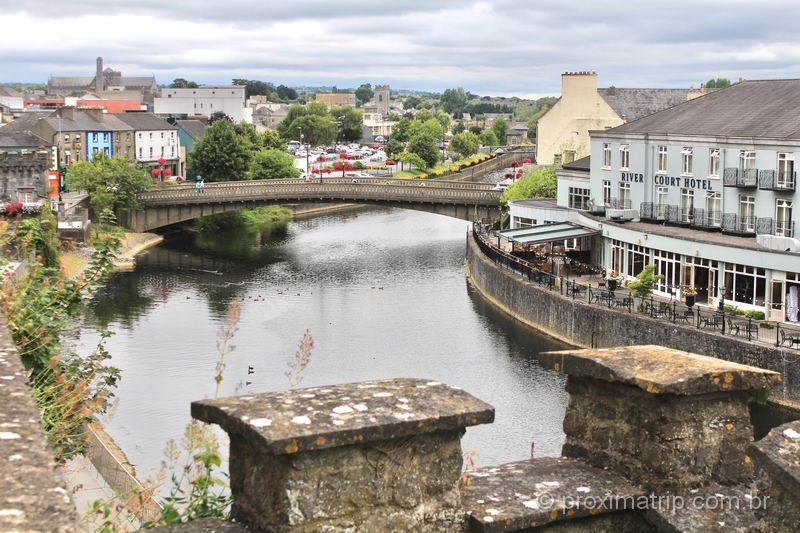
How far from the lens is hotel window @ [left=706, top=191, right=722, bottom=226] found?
47219 mm

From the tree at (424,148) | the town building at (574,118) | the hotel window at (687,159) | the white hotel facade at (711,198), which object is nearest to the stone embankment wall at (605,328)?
the white hotel facade at (711,198)

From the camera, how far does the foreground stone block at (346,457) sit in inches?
238

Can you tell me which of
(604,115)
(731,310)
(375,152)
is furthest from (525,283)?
(375,152)

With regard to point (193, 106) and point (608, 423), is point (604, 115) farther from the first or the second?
point (193, 106)

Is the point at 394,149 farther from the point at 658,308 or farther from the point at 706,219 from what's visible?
the point at 658,308

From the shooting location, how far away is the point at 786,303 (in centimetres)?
3944

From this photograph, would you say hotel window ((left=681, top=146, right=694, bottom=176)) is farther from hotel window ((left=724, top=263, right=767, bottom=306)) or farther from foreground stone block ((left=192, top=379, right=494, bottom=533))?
foreground stone block ((left=192, top=379, right=494, bottom=533))

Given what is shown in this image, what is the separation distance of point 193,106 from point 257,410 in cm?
18288

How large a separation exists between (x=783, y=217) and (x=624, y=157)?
1141cm

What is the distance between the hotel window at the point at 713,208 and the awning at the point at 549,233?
21.6 feet

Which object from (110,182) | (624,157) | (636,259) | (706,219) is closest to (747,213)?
(706,219)

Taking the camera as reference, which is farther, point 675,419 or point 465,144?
point 465,144

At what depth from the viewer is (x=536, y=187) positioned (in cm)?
7288

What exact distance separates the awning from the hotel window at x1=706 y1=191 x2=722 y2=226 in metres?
6.59
